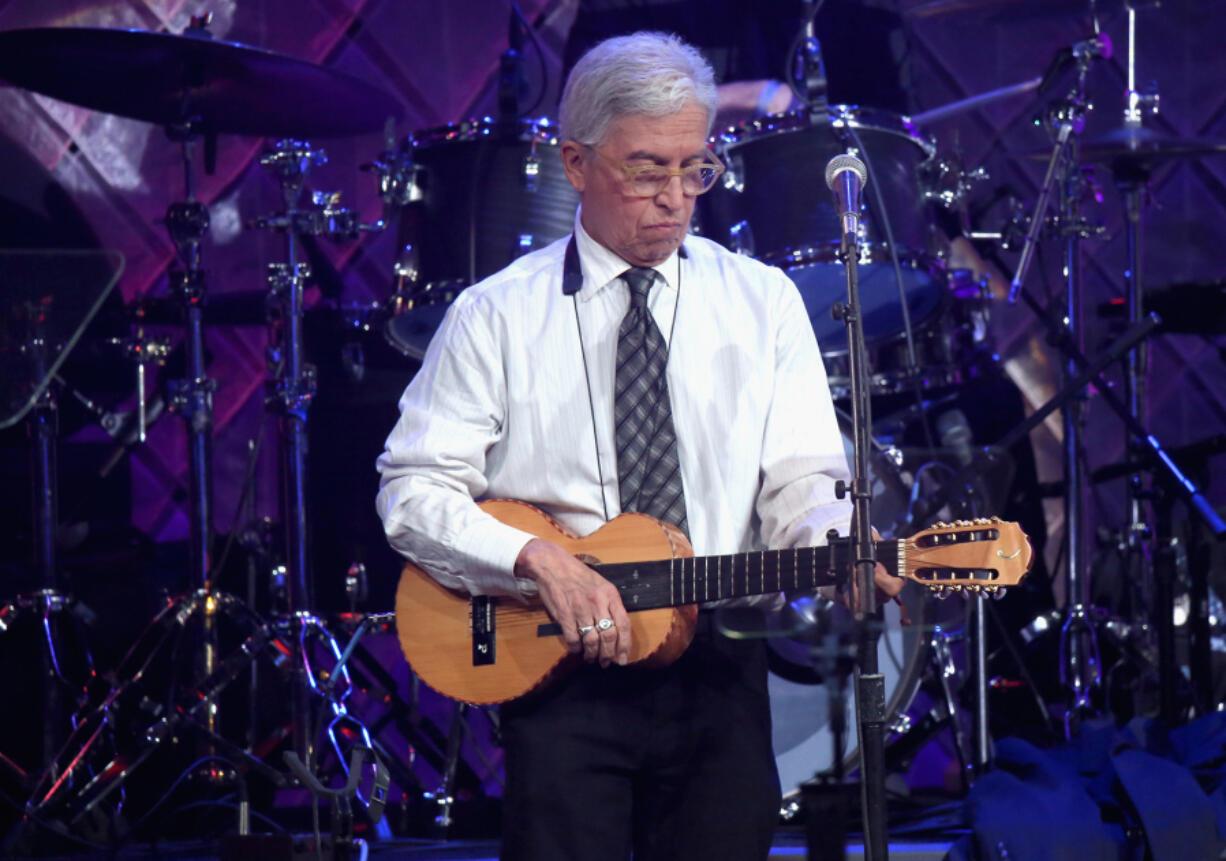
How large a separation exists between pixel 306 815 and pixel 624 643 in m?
2.38

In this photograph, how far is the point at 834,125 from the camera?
3.75 m

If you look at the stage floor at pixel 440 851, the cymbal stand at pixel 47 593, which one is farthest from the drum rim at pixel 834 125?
the cymbal stand at pixel 47 593

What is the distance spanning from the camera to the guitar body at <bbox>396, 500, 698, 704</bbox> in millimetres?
2092

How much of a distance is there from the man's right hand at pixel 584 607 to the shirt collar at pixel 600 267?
508 millimetres

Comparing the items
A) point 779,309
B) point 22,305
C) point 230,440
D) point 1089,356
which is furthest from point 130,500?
point 1089,356

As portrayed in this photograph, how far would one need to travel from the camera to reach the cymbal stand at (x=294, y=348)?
3.89 meters

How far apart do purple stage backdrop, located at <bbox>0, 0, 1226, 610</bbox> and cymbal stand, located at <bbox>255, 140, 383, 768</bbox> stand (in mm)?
848

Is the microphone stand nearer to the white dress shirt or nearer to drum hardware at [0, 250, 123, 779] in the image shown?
the white dress shirt

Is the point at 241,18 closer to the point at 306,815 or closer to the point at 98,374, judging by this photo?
the point at 98,374

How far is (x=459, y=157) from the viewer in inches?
155

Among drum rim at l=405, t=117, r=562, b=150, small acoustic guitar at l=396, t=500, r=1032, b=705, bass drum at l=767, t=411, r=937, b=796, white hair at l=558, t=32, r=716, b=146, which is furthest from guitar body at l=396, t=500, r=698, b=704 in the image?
drum rim at l=405, t=117, r=562, b=150

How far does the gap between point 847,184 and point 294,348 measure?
7.74ft

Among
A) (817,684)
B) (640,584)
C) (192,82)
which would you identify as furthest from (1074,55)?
(640,584)

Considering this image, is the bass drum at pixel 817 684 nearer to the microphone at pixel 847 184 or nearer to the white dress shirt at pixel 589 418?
the white dress shirt at pixel 589 418
